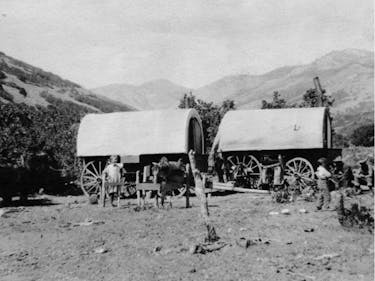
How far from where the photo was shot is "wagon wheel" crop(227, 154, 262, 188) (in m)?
17.7

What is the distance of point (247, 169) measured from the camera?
1767 centimetres

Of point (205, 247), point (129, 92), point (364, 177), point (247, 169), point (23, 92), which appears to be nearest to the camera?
point (205, 247)

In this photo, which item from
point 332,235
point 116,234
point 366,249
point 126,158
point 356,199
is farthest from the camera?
point 126,158

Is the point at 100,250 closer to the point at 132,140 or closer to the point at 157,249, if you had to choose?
the point at 157,249

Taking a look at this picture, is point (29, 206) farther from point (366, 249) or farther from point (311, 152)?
point (366, 249)

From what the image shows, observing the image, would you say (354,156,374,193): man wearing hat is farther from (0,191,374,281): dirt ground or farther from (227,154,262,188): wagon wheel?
(0,191,374,281): dirt ground

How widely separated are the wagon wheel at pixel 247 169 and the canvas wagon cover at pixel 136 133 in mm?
2041

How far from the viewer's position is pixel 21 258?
26.6ft

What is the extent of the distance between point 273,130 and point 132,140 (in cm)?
485

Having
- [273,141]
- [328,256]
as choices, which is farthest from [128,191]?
[328,256]

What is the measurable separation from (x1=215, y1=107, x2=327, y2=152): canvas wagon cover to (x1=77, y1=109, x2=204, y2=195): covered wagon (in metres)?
1.49

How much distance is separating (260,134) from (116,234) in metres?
8.91

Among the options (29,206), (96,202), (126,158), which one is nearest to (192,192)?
(126,158)

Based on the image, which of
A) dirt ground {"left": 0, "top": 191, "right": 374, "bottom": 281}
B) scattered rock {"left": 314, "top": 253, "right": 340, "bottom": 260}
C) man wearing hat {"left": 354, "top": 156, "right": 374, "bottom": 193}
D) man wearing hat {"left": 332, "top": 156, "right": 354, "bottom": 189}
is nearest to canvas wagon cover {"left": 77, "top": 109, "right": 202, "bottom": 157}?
dirt ground {"left": 0, "top": 191, "right": 374, "bottom": 281}
